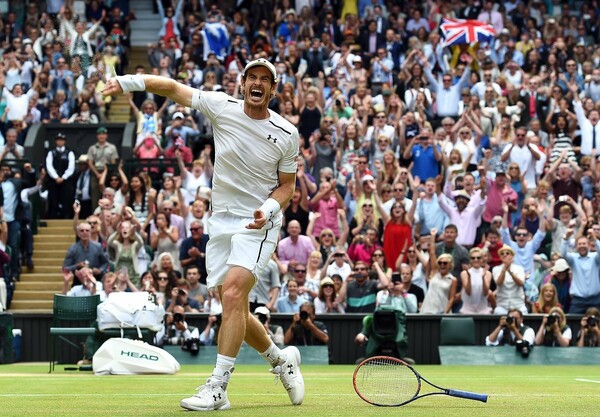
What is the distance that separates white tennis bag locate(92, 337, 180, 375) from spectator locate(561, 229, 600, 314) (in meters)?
7.54

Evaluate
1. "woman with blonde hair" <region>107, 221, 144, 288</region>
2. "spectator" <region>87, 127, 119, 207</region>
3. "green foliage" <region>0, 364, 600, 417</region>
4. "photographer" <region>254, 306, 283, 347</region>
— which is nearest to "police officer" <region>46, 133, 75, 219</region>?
"spectator" <region>87, 127, 119, 207</region>

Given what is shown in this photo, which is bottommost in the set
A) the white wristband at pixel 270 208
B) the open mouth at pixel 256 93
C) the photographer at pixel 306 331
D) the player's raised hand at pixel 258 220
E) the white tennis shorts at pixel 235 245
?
the photographer at pixel 306 331

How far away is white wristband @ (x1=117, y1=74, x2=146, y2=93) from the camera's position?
9.12 meters

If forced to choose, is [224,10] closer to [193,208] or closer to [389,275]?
[193,208]

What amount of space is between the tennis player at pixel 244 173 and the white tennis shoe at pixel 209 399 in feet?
1.39

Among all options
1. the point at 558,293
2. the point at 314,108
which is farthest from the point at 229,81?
the point at 558,293

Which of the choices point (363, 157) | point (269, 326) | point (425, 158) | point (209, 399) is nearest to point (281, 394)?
point (209, 399)

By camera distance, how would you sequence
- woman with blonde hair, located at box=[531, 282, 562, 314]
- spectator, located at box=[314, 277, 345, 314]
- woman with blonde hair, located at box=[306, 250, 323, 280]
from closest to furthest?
1. woman with blonde hair, located at box=[531, 282, 562, 314]
2. spectator, located at box=[314, 277, 345, 314]
3. woman with blonde hair, located at box=[306, 250, 323, 280]

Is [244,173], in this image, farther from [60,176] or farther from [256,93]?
[60,176]

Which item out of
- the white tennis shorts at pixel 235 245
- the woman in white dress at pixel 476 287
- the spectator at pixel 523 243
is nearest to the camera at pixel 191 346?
the woman in white dress at pixel 476 287

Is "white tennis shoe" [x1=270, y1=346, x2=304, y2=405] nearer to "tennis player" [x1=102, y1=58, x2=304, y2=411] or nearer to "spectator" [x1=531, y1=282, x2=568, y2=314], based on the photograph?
"tennis player" [x1=102, y1=58, x2=304, y2=411]

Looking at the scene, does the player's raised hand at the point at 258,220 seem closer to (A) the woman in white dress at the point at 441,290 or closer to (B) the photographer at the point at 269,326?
(B) the photographer at the point at 269,326

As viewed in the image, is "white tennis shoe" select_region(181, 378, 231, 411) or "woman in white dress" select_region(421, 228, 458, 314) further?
"woman in white dress" select_region(421, 228, 458, 314)

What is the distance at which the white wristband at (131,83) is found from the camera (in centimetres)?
912
